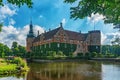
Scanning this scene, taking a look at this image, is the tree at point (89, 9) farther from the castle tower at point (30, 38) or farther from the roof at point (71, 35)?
the castle tower at point (30, 38)

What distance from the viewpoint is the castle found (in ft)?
292

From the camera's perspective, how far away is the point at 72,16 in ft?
46.4

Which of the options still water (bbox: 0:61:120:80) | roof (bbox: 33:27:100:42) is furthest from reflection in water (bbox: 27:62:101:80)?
roof (bbox: 33:27:100:42)

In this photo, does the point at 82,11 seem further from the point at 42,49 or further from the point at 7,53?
the point at 7,53

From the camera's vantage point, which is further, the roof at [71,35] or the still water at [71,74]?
the roof at [71,35]

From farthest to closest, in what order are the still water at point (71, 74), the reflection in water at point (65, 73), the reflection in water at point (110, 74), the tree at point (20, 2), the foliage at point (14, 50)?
the foliage at point (14, 50) → the reflection in water at point (65, 73) → the still water at point (71, 74) → the reflection in water at point (110, 74) → the tree at point (20, 2)

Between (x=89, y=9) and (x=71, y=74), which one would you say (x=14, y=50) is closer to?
(x=71, y=74)

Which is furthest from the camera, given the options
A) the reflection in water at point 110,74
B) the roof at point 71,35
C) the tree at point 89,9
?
the roof at point 71,35

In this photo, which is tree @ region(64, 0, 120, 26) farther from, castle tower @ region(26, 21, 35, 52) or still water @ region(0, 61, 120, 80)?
castle tower @ region(26, 21, 35, 52)

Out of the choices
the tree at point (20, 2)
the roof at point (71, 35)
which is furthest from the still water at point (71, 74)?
the roof at point (71, 35)

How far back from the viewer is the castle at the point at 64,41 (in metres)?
89.0

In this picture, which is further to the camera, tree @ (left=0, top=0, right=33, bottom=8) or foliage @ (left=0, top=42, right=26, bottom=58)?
foliage @ (left=0, top=42, right=26, bottom=58)

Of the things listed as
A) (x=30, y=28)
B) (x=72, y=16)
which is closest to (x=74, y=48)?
(x=30, y=28)

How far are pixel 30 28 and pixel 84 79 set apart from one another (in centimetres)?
8605
